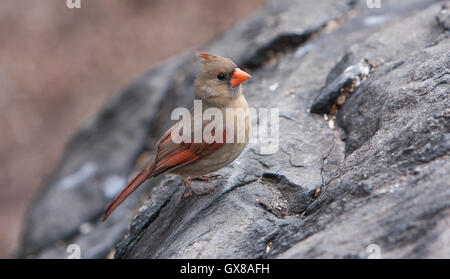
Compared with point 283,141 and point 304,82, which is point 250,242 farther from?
point 304,82

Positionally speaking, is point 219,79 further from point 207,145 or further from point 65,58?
point 65,58

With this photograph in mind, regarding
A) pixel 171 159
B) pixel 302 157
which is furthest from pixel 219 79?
pixel 302 157

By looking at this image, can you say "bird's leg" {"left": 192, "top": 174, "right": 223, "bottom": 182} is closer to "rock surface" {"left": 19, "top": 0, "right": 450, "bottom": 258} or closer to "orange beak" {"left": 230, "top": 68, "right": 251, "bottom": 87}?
"rock surface" {"left": 19, "top": 0, "right": 450, "bottom": 258}

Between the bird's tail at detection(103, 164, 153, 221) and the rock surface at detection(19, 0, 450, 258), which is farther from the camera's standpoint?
the bird's tail at detection(103, 164, 153, 221)

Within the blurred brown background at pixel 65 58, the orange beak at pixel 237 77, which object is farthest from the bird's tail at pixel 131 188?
the blurred brown background at pixel 65 58

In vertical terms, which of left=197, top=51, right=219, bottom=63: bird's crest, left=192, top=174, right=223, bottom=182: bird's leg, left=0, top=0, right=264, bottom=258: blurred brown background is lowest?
left=0, top=0, right=264, bottom=258: blurred brown background

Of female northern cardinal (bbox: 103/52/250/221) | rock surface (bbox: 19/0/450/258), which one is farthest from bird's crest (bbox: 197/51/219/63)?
rock surface (bbox: 19/0/450/258)

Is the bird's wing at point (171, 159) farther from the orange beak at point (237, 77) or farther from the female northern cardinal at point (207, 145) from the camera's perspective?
the orange beak at point (237, 77)
